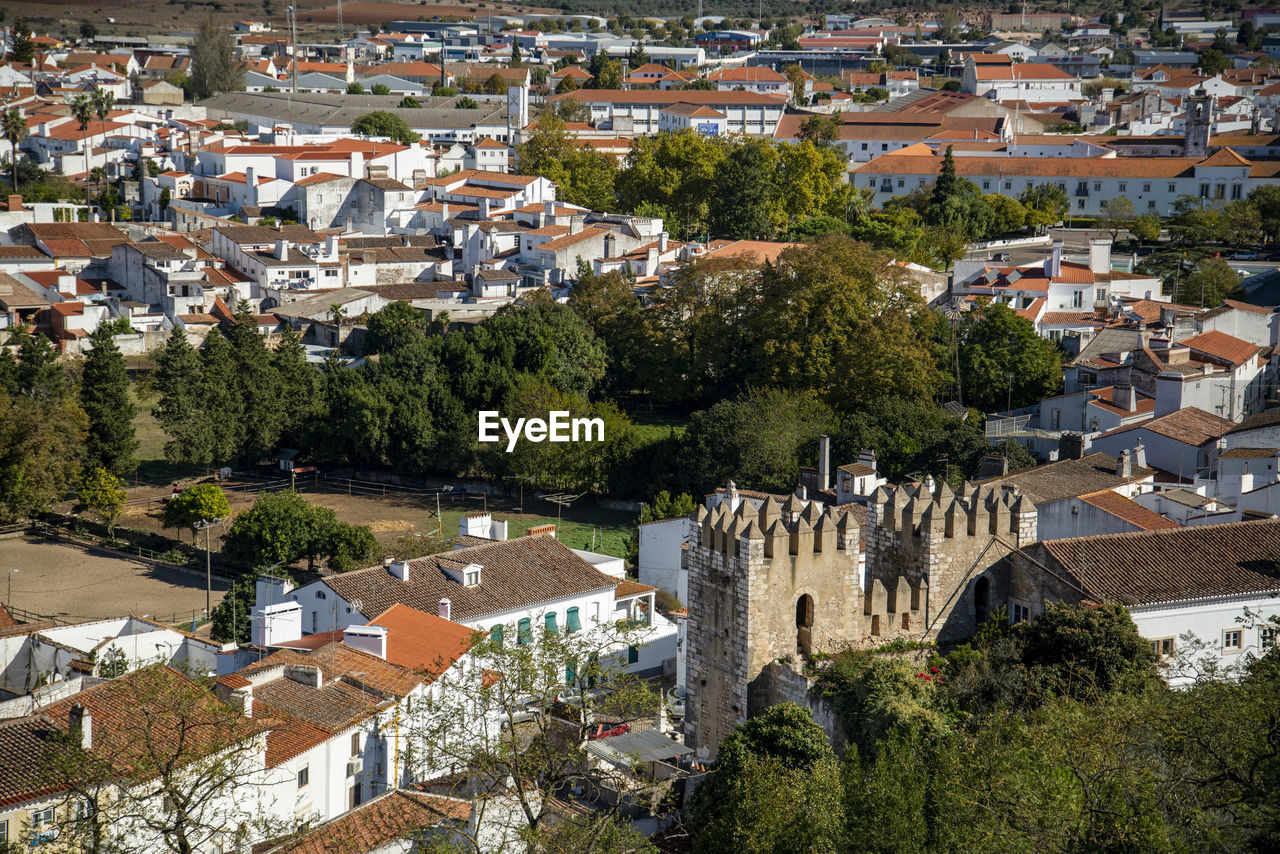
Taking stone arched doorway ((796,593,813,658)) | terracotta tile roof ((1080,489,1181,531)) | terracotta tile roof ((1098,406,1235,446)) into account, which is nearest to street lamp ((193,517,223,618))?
stone arched doorway ((796,593,813,658))

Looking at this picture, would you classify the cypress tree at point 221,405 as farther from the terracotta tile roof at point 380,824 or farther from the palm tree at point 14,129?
the palm tree at point 14,129

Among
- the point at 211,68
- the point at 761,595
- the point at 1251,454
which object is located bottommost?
the point at 1251,454

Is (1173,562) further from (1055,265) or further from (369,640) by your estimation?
(1055,265)

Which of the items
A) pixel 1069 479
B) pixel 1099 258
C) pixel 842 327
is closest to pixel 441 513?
pixel 842 327

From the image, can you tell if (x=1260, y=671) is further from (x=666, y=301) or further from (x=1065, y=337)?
(x=666, y=301)

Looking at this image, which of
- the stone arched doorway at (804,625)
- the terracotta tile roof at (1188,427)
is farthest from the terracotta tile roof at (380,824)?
the terracotta tile roof at (1188,427)

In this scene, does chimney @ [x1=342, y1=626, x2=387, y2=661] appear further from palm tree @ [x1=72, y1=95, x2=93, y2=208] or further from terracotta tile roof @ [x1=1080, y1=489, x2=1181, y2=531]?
palm tree @ [x1=72, y1=95, x2=93, y2=208]
